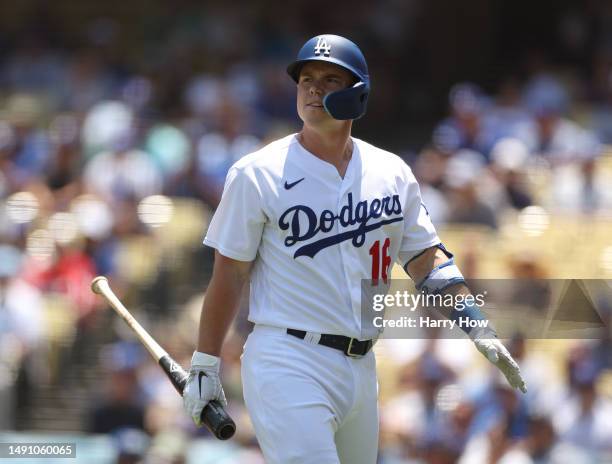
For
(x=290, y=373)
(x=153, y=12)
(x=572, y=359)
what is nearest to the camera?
(x=290, y=373)

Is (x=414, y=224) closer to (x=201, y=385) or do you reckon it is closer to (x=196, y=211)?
(x=201, y=385)

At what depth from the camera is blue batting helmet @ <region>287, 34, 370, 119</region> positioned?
15.1ft

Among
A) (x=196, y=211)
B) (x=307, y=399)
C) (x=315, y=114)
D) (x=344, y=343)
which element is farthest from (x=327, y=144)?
(x=196, y=211)

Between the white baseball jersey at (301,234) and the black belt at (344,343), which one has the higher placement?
the white baseball jersey at (301,234)

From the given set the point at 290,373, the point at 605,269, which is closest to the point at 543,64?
the point at 605,269

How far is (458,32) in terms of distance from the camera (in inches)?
526

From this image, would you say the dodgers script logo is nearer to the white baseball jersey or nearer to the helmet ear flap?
the white baseball jersey

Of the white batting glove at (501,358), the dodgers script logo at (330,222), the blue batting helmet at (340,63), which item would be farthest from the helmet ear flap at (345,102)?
the white batting glove at (501,358)

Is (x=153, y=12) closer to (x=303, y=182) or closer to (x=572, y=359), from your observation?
(x=572, y=359)

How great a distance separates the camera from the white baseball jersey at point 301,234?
459 cm

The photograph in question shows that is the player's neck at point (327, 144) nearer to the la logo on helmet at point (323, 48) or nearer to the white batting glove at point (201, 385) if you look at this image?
the la logo on helmet at point (323, 48)

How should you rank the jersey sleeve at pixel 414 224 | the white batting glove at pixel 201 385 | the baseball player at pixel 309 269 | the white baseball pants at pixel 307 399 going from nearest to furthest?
the white baseball pants at pixel 307 399, the baseball player at pixel 309 269, the white batting glove at pixel 201 385, the jersey sleeve at pixel 414 224

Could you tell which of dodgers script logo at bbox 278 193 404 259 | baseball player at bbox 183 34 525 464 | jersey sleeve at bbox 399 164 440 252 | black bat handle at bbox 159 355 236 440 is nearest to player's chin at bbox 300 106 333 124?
baseball player at bbox 183 34 525 464

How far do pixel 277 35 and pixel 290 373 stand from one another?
907cm
